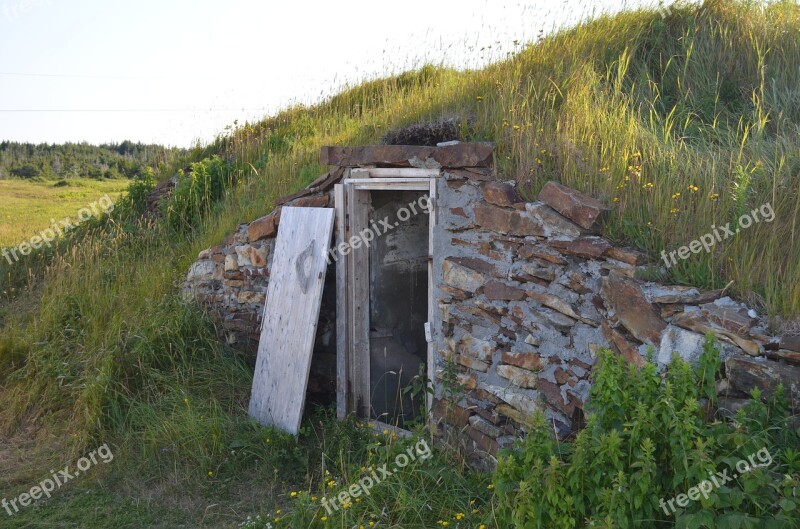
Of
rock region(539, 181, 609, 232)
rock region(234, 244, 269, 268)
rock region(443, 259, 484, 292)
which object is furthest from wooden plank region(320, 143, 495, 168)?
rock region(234, 244, 269, 268)

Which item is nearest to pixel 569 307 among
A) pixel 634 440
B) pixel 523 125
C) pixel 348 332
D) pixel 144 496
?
pixel 634 440

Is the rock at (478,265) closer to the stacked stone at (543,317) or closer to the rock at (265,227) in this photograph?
the stacked stone at (543,317)

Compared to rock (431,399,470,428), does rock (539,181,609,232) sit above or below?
above

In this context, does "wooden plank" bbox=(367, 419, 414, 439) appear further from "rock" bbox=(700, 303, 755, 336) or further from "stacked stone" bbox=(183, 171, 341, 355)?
"rock" bbox=(700, 303, 755, 336)

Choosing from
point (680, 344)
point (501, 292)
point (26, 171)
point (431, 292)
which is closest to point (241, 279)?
point (431, 292)

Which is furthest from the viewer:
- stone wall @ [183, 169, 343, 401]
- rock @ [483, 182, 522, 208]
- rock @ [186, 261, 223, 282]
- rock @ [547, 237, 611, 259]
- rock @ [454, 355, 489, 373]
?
rock @ [186, 261, 223, 282]

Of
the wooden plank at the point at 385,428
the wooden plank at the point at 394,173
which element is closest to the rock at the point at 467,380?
the wooden plank at the point at 385,428

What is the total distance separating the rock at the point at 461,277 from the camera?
15.7ft

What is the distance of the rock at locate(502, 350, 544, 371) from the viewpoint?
4329 millimetres

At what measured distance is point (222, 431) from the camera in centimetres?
548

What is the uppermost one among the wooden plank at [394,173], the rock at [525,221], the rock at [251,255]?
the wooden plank at [394,173]

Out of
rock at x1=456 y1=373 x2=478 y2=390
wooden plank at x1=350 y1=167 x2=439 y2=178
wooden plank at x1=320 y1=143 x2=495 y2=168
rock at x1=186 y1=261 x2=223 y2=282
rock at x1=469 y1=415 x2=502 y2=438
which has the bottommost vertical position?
rock at x1=469 y1=415 x2=502 y2=438

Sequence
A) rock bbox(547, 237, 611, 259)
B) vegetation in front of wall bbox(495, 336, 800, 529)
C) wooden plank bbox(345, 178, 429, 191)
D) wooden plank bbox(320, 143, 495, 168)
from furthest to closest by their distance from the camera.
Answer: wooden plank bbox(345, 178, 429, 191), wooden plank bbox(320, 143, 495, 168), rock bbox(547, 237, 611, 259), vegetation in front of wall bbox(495, 336, 800, 529)

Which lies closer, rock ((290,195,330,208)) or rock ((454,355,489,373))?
rock ((454,355,489,373))
